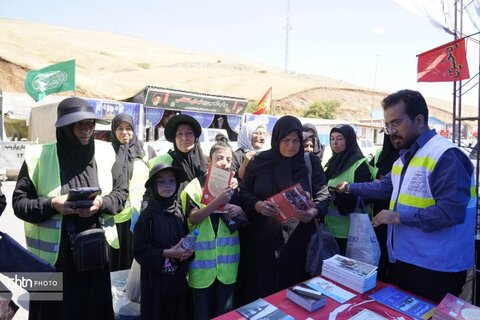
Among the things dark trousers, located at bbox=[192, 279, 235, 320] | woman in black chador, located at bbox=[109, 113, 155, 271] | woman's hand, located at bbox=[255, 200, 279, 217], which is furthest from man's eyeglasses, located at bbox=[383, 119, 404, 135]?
woman in black chador, located at bbox=[109, 113, 155, 271]

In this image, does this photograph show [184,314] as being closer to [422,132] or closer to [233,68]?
[422,132]

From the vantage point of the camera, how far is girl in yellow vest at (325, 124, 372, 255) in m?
2.90

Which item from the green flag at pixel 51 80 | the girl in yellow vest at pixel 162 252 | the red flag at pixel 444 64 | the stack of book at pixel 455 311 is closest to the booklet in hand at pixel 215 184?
the girl in yellow vest at pixel 162 252

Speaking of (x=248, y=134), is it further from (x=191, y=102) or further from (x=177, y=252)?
(x=191, y=102)

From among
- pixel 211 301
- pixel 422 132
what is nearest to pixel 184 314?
pixel 211 301

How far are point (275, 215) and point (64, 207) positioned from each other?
4.55ft

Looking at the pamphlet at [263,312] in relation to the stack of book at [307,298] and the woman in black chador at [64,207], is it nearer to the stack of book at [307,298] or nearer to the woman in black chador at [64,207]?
the stack of book at [307,298]

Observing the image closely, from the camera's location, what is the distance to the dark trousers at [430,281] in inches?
75.6

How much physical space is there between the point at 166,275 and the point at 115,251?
1398mm

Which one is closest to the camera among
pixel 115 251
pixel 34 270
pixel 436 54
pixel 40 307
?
pixel 34 270

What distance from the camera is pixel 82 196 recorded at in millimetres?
2088

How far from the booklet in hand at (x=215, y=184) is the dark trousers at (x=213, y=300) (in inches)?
24.6

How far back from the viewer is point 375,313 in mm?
1565

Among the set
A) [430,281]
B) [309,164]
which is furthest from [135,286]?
[430,281]
